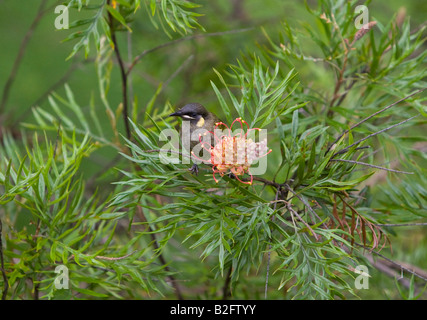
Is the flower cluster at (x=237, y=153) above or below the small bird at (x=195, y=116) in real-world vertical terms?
below

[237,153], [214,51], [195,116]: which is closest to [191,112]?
[195,116]

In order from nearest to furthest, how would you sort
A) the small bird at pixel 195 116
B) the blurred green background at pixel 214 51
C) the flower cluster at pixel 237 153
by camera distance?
1. the flower cluster at pixel 237 153
2. the small bird at pixel 195 116
3. the blurred green background at pixel 214 51

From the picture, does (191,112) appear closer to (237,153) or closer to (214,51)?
(237,153)

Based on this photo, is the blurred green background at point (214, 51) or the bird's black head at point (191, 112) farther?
the blurred green background at point (214, 51)

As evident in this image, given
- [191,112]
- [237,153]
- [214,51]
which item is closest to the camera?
[237,153]

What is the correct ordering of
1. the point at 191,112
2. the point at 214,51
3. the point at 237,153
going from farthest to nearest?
the point at 214,51 < the point at 191,112 < the point at 237,153

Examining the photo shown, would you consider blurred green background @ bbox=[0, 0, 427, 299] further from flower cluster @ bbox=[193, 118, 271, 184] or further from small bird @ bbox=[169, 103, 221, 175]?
flower cluster @ bbox=[193, 118, 271, 184]

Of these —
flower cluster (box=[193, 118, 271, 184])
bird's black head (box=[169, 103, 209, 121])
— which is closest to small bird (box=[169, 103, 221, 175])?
bird's black head (box=[169, 103, 209, 121])

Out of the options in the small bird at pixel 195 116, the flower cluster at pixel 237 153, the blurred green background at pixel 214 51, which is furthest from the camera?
the blurred green background at pixel 214 51

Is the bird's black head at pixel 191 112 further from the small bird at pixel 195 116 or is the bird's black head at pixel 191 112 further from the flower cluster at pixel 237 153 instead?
the flower cluster at pixel 237 153

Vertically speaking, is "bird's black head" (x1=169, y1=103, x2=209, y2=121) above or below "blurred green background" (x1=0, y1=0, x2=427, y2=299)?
below

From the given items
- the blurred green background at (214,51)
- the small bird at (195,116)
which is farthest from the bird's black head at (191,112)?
the blurred green background at (214,51)

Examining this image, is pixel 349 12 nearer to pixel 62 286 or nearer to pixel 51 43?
pixel 62 286

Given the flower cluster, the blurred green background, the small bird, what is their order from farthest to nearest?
1. the blurred green background
2. the small bird
3. the flower cluster
